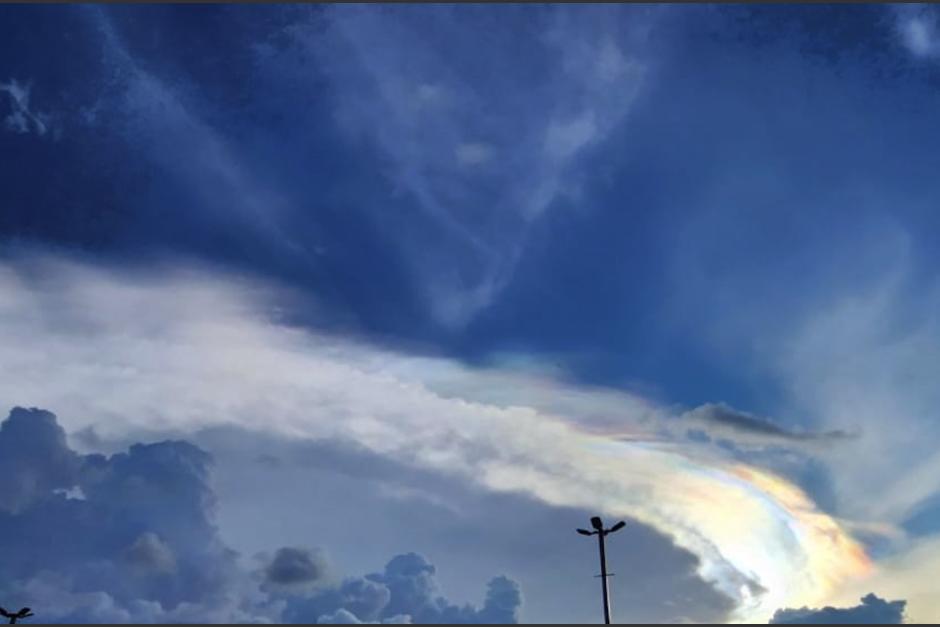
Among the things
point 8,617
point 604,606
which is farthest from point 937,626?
point 8,617

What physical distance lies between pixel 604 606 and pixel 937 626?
22810 millimetres

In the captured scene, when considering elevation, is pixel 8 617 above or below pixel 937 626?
above

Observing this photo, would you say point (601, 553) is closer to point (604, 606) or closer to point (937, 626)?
point (604, 606)

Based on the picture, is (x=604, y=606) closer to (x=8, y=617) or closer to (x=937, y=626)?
(x=937, y=626)

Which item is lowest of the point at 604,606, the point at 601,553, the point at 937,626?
the point at 937,626

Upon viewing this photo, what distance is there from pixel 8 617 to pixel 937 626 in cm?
6441

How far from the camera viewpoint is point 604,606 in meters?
44.7

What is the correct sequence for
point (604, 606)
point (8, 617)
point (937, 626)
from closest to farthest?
point (937, 626)
point (604, 606)
point (8, 617)

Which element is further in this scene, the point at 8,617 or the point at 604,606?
the point at 8,617

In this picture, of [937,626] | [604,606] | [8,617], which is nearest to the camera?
[937,626]

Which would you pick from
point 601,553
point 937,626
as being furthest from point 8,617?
point 937,626

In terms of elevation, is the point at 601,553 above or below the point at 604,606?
above

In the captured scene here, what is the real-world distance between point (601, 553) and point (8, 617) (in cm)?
4677

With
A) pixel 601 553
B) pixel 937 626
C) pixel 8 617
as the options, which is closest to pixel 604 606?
pixel 601 553
